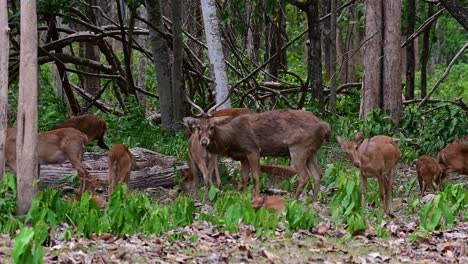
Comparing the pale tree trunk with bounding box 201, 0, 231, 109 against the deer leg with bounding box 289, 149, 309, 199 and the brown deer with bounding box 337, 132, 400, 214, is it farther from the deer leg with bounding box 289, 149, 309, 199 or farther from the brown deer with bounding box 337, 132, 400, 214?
the brown deer with bounding box 337, 132, 400, 214

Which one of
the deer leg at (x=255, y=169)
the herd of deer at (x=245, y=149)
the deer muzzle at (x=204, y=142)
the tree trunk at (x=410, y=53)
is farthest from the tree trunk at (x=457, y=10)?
the tree trunk at (x=410, y=53)

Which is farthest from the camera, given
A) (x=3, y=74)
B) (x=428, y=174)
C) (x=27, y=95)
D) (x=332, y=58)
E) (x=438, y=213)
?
(x=332, y=58)

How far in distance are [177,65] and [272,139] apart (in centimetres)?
490

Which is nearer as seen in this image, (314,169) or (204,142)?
(204,142)

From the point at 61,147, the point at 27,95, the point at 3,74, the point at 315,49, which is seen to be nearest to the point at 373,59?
the point at 315,49

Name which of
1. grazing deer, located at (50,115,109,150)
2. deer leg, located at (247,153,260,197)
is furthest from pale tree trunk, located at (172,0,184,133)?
deer leg, located at (247,153,260,197)

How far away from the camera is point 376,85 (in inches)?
704

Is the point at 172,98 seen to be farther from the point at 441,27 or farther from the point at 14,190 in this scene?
the point at 441,27

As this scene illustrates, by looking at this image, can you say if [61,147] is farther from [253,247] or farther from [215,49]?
[253,247]

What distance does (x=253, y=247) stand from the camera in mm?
8273

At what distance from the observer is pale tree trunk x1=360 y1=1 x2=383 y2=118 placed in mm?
17812

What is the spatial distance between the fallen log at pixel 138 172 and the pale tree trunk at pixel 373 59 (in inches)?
207

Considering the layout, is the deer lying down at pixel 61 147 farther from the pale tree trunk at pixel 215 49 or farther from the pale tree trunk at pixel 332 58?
the pale tree trunk at pixel 332 58

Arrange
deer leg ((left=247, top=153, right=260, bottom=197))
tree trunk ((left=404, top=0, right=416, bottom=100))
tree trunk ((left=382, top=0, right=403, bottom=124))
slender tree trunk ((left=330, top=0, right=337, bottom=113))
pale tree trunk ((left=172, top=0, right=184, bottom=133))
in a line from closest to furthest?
deer leg ((left=247, top=153, right=260, bottom=197))
pale tree trunk ((left=172, top=0, right=184, bottom=133))
tree trunk ((left=382, top=0, right=403, bottom=124))
slender tree trunk ((left=330, top=0, right=337, bottom=113))
tree trunk ((left=404, top=0, right=416, bottom=100))
